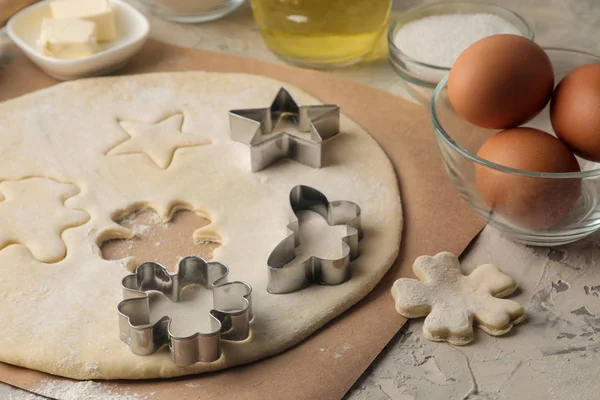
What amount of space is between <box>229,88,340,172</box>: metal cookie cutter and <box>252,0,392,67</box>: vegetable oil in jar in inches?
8.1

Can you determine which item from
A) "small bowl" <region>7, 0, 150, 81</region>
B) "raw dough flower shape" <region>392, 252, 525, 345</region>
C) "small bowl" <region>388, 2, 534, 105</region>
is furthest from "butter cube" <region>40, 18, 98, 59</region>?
"raw dough flower shape" <region>392, 252, 525, 345</region>

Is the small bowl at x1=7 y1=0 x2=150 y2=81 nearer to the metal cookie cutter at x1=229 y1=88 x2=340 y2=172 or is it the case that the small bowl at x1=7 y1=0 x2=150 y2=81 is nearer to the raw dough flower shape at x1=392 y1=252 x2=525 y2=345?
the metal cookie cutter at x1=229 y1=88 x2=340 y2=172

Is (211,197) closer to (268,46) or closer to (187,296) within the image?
(187,296)

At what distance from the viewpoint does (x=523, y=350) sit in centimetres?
110

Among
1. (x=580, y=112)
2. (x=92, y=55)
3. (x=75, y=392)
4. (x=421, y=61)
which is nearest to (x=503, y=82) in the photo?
(x=580, y=112)

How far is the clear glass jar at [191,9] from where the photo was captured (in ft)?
6.10

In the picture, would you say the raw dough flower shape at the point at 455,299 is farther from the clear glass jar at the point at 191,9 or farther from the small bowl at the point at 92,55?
the clear glass jar at the point at 191,9

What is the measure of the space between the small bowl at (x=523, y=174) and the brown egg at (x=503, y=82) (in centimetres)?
6

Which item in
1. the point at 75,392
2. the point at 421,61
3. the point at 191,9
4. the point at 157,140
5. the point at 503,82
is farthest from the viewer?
the point at 191,9

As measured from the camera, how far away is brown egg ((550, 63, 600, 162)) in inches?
44.3

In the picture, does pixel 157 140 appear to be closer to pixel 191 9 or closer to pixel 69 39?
pixel 69 39

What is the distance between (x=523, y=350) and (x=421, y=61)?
2.25 ft

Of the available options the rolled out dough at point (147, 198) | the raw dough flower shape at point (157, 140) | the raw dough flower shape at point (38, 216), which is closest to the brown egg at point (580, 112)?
the rolled out dough at point (147, 198)

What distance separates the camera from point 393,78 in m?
1.71
